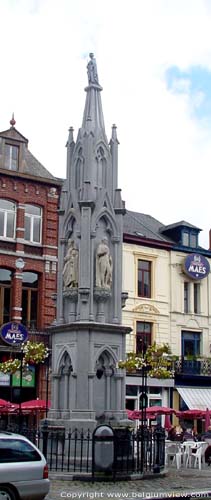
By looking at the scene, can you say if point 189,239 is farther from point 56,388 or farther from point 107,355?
point 56,388

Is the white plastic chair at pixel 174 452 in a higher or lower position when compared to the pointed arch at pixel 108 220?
lower

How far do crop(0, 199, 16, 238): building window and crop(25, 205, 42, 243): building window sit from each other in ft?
2.62

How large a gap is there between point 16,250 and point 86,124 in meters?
15.5

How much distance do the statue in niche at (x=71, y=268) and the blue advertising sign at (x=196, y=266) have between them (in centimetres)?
2184

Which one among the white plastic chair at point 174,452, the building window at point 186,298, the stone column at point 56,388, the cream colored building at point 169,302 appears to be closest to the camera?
the stone column at point 56,388

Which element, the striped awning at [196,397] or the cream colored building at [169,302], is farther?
the cream colored building at [169,302]

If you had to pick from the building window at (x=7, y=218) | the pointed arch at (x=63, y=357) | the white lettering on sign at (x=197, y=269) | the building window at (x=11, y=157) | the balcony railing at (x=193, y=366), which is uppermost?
the building window at (x=11, y=157)

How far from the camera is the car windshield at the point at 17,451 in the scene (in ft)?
43.1

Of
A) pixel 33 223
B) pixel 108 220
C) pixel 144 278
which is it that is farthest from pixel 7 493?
pixel 144 278

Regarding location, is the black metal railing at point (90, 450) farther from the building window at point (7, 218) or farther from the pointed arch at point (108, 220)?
the building window at point (7, 218)

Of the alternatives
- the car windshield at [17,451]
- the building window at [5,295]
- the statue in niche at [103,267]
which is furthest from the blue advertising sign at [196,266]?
the car windshield at [17,451]

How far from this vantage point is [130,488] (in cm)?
1633

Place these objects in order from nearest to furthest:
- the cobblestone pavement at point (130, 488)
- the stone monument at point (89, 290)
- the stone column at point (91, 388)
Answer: the cobblestone pavement at point (130, 488) → the stone column at point (91, 388) → the stone monument at point (89, 290)

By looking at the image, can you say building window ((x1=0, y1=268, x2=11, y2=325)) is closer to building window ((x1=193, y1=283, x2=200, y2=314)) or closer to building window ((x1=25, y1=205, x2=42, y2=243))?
building window ((x1=25, y1=205, x2=42, y2=243))
